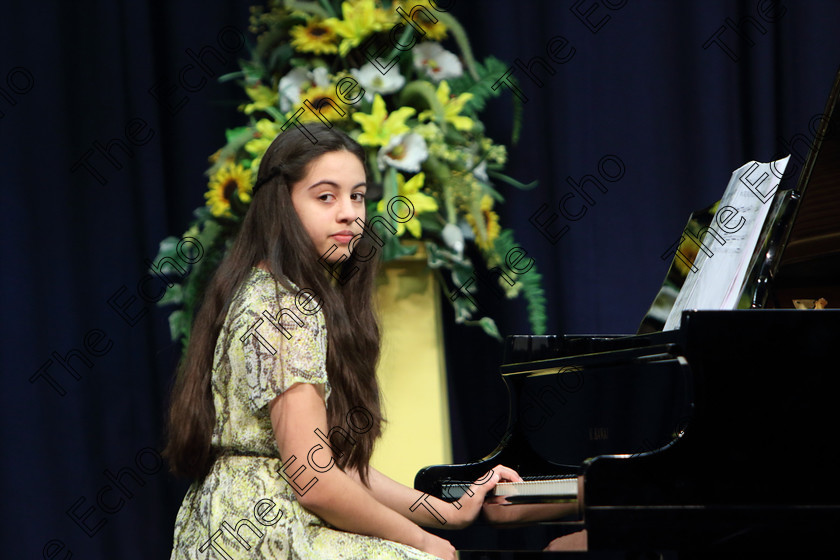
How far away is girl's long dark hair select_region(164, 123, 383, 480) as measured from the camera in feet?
5.49

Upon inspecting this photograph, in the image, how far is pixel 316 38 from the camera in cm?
245

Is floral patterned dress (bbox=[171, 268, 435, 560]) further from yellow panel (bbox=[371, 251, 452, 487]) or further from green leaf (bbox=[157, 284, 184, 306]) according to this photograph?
green leaf (bbox=[157, 284, 184, 306])

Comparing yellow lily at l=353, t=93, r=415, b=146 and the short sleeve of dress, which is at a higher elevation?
yellow lily at l=353, t=93, r=415, b=146

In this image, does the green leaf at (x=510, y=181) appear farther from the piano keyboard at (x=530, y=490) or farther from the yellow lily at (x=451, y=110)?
the piano keyboard at (x=530, y=490)

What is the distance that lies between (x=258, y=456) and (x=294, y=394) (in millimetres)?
171

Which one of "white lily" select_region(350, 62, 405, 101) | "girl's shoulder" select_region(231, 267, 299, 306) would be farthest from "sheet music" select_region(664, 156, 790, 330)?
"white lily" select_region(350, 62, 405, 101)

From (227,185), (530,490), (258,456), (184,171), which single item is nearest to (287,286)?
(258,456)

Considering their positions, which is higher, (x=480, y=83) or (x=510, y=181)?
(x=480, y=83)

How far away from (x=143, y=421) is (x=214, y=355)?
126 cm

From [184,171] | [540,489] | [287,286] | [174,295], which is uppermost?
[184,171]

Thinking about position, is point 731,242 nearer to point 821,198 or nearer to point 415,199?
point 821,198

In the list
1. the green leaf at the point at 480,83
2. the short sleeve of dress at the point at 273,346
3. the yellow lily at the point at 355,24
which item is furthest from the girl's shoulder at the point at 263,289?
the green leaf at the point at 480,83

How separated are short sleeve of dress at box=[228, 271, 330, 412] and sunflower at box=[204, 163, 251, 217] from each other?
2.92 ft

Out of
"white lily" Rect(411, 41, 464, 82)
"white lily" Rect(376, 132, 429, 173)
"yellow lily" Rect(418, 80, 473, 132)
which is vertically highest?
"white lily" Rect(411, 41, 464, 82)
